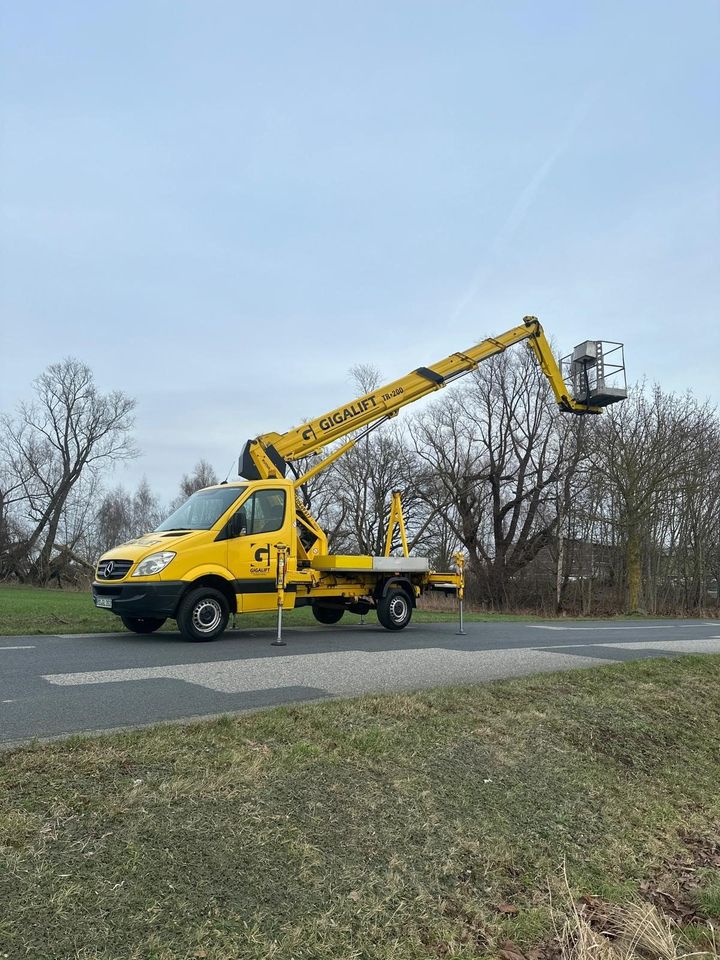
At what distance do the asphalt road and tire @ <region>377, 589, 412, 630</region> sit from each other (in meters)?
0.53

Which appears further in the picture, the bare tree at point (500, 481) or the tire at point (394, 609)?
the bare tree at point (500, 481)

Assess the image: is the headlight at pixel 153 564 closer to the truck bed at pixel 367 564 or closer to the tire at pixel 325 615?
the truck bed at pixel 367 564

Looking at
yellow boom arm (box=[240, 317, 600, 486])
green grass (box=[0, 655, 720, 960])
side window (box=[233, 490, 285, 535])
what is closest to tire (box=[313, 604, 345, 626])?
yellow boom arm (box=[240, 317, 600, 486])

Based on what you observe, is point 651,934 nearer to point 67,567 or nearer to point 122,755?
point 122,755

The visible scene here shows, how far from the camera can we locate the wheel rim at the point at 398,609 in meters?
13.6

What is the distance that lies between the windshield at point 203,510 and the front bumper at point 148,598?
1297 millimetres

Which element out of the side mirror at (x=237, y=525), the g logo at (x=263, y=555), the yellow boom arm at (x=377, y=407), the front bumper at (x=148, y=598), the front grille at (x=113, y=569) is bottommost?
the front bumper at (x=148, y=598)

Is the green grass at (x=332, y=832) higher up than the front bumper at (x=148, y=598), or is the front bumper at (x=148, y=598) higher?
the front bumper at (x=148, y=598)

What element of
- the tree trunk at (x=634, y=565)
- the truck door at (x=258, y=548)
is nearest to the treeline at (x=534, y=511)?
the tree trunk at (x=634, y=565)

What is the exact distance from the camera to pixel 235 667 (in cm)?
761

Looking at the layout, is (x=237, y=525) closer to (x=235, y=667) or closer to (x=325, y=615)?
(x=235, y=667)

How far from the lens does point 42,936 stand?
257 cm

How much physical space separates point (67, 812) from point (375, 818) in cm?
164

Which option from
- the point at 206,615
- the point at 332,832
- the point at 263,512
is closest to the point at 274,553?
the point at 263,512
